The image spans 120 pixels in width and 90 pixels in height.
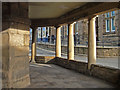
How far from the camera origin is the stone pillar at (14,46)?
326cm

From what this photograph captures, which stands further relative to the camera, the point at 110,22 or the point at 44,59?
the point at 110,22

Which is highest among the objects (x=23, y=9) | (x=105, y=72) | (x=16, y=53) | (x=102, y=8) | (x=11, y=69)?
(x=102, y=8)

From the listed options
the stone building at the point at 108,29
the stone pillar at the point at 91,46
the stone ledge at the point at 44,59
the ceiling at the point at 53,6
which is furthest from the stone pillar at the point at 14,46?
the stone building at the point at 108,29

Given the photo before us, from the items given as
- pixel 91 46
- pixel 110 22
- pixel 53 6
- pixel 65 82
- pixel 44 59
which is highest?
pixel 110 22

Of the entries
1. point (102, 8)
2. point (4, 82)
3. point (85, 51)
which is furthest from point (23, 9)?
point (85, 51)

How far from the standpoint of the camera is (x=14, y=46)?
3.38 m

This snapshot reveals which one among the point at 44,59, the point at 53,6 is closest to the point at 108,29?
the point at 44,59

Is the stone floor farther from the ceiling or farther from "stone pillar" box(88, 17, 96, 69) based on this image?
the ceiling

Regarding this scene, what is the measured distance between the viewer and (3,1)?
336 centimetres

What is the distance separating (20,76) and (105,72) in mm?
3204

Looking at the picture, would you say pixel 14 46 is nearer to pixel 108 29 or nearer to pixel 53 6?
pixel 53 6

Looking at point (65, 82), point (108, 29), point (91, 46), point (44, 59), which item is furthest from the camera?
point (108, 29)

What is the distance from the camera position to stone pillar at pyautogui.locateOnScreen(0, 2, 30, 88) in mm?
3256

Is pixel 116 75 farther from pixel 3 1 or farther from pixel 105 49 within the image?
pixel 105 49
